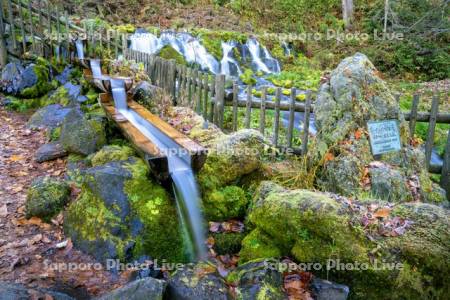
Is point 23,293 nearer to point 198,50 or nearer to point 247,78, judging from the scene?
point 247,78

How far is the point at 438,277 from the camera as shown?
10.1 ft

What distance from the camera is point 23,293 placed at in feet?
9.87

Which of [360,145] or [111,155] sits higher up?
[360,145]

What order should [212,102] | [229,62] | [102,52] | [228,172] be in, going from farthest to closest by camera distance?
[229,62] < [102,52] < [212,102] < [228,172]

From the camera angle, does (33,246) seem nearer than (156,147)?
Yes

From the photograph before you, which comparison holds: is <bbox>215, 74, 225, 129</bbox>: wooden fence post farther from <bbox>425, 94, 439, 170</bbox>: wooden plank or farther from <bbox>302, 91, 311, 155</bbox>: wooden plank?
<bbox>425, 94, 439, 170</bbox>: wooden plank

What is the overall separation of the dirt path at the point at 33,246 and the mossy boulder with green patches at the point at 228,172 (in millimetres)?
1366

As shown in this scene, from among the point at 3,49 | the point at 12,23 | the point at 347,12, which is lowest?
the point at 3,49

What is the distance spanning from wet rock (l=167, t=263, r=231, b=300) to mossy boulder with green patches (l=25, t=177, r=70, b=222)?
2.18 m

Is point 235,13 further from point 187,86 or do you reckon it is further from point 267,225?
point 267,225

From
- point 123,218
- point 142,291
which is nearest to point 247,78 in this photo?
point 123,218

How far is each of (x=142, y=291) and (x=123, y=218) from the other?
1.29 metres

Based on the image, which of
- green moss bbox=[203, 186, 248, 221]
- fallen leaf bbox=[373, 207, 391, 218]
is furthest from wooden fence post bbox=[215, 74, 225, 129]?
fallen leaf bbox=[373, 207, 391, 218]

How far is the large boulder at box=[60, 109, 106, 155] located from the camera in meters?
5.73
